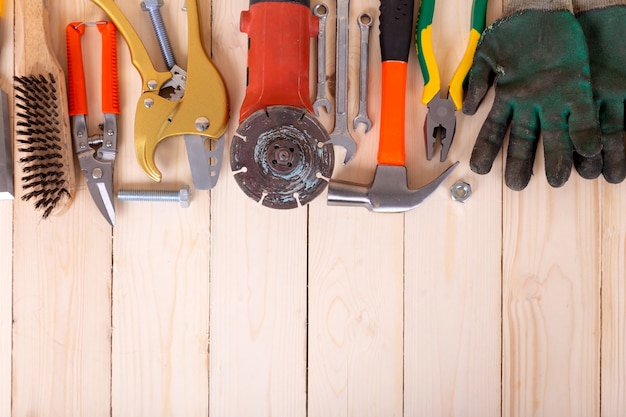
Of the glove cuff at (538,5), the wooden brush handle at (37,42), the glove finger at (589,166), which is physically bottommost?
the glove finger at (589,166)

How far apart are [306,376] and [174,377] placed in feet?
0.69

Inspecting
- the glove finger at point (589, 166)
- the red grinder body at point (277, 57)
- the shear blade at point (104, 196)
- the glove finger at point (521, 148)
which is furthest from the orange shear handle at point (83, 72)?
the glove finger at point (589, 166)

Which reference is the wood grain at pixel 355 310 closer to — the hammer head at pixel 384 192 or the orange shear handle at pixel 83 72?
the hammer head at pixel 384 192

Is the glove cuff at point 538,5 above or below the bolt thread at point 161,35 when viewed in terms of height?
above

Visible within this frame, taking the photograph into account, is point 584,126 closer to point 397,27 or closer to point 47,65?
point 397,27

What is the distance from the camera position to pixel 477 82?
1.05 meters

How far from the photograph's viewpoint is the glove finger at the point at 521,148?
1045mm

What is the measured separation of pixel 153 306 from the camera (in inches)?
43.9

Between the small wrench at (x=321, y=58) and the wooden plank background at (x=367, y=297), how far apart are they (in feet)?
0.09

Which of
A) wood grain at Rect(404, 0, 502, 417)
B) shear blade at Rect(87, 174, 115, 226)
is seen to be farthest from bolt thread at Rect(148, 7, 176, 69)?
wood grain at Rect(404, 0, 502, 417)

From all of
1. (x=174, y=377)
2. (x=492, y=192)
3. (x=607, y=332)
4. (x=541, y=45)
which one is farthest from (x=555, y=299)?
(x=174, y=377)

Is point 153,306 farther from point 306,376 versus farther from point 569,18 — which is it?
point 569,18

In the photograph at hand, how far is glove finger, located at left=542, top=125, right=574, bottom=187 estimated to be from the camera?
1.02 metres

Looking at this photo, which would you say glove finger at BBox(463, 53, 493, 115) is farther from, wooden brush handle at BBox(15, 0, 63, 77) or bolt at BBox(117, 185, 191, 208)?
wooden brush handle at BBox(15, 0, 63, 77)
